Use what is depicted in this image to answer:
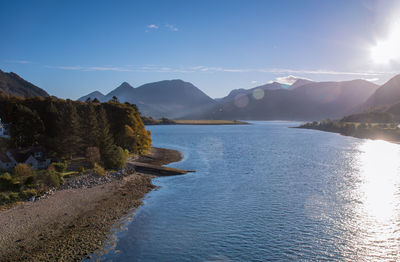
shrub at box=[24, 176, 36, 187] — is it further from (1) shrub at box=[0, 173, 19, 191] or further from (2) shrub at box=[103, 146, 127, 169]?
(2) shrub at box=[103, 146, 127, 169]

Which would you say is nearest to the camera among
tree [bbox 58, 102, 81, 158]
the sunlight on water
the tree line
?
the sunlight on water

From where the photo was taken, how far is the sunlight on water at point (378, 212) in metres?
22.6

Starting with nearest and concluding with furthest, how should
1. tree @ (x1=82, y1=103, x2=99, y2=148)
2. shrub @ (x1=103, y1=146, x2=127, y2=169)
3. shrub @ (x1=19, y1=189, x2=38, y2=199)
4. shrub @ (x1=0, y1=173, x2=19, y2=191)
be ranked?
shrub @ (x1=19, y1=189, x2=38, y2=199) → shrub @ (x1=0, y1=173, x2=19, y2=191) → shrub @ (x1=103, y1=146, x2=127, y2=169) → tree @ (x1=82, y1=103, x2=99, y2=148)

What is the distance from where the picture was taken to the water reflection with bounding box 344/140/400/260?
22328mm

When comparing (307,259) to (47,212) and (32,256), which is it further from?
(47,212)

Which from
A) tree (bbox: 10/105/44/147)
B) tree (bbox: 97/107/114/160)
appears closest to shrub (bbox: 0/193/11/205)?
tree (bbox: 10/105/44/147)

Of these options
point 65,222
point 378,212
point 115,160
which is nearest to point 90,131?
point 115,160

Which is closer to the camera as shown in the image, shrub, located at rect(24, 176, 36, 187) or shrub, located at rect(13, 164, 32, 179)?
shrub, located at rect(24, 176, 36, 187)

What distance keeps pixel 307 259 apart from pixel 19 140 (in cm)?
5269

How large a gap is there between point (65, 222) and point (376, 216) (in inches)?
1308

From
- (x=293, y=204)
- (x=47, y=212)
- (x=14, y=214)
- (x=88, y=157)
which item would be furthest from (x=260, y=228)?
(x=88, y=157)

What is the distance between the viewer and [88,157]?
163ft

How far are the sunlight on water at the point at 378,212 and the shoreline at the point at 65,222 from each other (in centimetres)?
2335

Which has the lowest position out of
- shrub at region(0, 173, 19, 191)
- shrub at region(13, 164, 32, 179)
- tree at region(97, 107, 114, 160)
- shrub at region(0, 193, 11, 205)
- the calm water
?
the calm water
